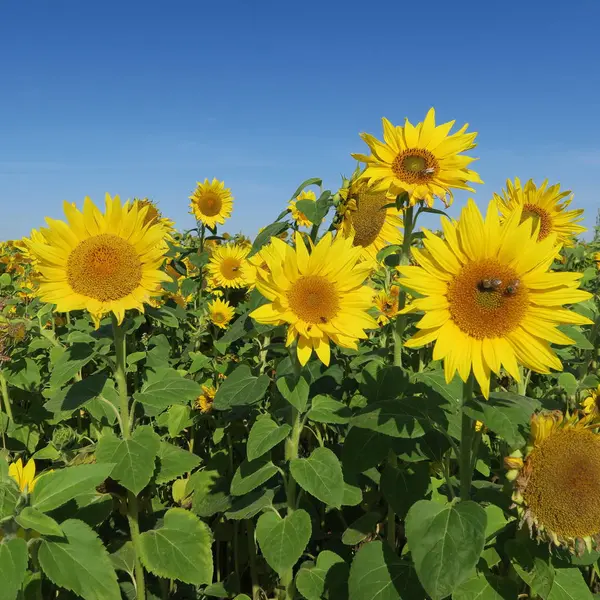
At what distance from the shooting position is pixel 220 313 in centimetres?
526

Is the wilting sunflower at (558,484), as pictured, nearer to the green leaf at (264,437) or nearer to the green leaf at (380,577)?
the green leaf at (380,577)

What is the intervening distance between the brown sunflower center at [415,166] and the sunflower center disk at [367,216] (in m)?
0.18

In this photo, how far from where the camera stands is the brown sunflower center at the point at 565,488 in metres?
1.64

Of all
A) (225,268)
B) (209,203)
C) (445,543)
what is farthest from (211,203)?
(445,543)

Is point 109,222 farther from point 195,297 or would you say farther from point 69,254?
point 195,297

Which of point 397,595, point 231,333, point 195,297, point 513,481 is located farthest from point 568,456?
point 195,297

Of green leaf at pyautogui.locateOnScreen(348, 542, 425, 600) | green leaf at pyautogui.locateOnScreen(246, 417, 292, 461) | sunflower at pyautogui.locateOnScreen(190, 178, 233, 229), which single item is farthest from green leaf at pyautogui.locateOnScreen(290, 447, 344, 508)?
sunflower at pyautogui.locateOnScreen(190, 178, 233, 229)

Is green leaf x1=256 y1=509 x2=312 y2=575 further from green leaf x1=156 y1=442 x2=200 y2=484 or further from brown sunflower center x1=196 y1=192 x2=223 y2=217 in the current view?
brown sunflower center x1=196 y1=192 x2=223 y2=217

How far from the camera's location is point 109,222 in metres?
2.31

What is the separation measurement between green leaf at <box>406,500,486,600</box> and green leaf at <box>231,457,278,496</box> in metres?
0.71

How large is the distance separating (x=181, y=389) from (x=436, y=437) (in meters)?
1.16

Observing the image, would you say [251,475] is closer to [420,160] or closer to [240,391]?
[240,391]

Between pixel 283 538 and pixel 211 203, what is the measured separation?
4.71m

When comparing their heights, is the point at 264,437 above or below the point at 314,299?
below
